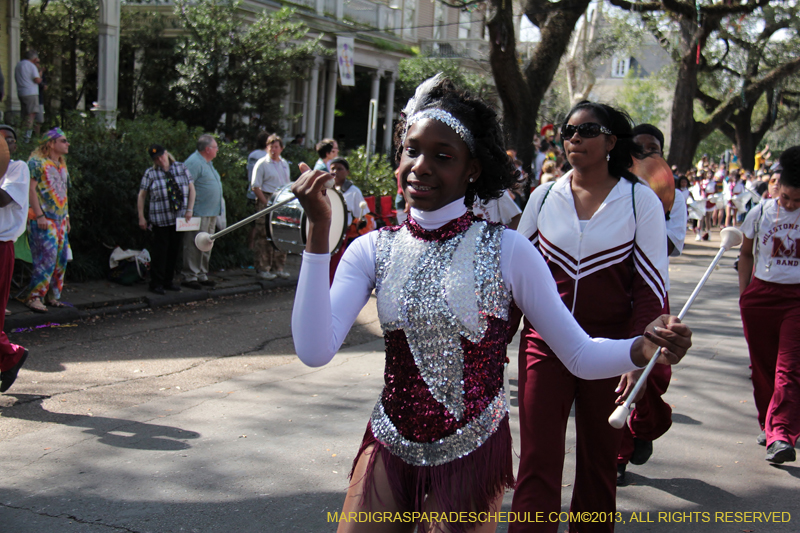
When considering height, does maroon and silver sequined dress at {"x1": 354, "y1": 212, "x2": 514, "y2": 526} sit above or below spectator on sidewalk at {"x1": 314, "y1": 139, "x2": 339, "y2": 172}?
below

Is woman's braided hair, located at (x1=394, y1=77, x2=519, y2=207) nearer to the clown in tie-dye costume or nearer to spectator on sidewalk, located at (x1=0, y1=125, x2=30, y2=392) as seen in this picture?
spectator on sidewalk, located at (x1=0, y1=125, x2=30, y2=392)

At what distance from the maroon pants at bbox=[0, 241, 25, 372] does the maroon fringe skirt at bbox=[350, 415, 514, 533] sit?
4221mm

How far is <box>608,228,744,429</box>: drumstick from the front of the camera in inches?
82.0

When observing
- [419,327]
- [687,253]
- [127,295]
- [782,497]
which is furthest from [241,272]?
[687,253]

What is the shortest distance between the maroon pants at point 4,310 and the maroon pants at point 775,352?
513 cm

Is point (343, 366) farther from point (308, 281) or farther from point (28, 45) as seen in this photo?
point (28, 45)

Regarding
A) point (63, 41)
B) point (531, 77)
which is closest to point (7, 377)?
point (531, 77)

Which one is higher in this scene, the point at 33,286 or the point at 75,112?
the point at 75,112

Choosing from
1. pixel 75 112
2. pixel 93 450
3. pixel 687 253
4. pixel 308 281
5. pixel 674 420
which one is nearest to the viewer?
pixel 308 281

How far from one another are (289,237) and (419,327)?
684 cm

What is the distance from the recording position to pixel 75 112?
11133 mm

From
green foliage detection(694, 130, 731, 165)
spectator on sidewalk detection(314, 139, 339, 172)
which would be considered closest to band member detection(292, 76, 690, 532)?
spectator on sidewalk detection(314, 139, 339, 172)

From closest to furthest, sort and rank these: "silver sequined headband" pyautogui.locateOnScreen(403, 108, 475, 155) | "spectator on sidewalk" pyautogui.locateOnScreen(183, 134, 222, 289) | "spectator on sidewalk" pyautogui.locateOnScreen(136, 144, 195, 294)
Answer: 1. "silver sequined headband" pyautogui.locateOnScreen(403, 108, 475, 155)
2. "spectator on sidewalk" pyautogui.locateOnScreen(136, 144, 195, 294)
3. "spectator on sidewalk" pyautogui.locateOnScreen(183, 134, 222, 289)

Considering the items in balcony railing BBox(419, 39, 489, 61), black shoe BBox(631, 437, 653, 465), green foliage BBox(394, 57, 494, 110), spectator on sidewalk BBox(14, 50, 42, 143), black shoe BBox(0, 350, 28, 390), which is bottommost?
black shoe BBox(0, 350, 28, 390)
